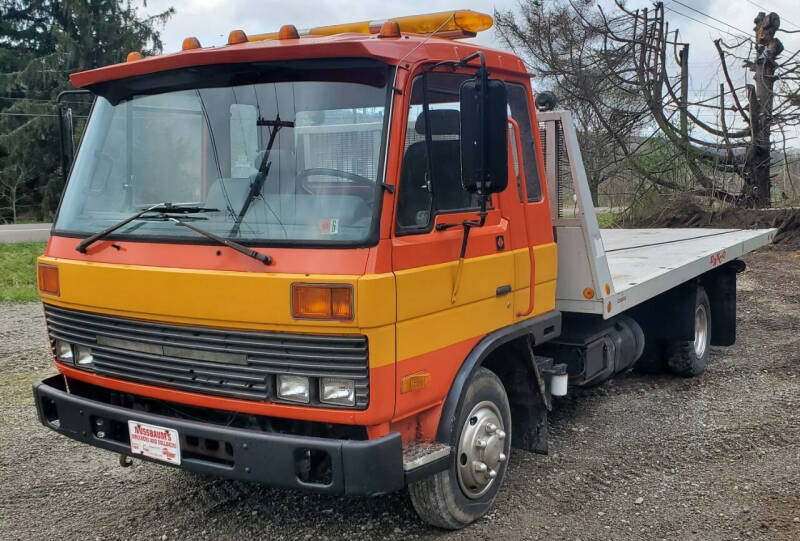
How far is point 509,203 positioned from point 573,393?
2844 millimetres

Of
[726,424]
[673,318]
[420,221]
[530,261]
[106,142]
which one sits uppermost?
[106,142]

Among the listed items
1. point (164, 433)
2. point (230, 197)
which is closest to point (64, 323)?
point (164, 433)

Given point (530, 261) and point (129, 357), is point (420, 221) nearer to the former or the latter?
point (530, 261)

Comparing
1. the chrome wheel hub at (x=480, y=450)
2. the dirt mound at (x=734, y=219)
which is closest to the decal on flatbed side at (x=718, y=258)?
the chrome wheel hub at (x=480, y=450)

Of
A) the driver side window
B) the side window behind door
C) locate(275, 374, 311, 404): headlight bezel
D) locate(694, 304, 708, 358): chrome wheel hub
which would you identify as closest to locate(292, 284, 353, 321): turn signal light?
locate(275, 374, 311, 404): headlight bezel

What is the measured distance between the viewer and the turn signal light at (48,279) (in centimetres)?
362

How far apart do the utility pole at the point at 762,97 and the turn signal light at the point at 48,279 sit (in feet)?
46.5

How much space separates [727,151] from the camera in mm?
15719

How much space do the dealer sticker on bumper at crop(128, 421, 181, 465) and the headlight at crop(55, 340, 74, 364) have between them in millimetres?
587

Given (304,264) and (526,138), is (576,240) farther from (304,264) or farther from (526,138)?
(304,264)

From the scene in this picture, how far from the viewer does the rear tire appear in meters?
6.51

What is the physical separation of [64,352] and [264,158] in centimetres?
146

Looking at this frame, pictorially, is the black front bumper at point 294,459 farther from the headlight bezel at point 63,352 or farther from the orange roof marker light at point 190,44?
the orange roof marker light at point 190,44

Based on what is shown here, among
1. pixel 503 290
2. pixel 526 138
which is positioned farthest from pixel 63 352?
pixel 526 138
